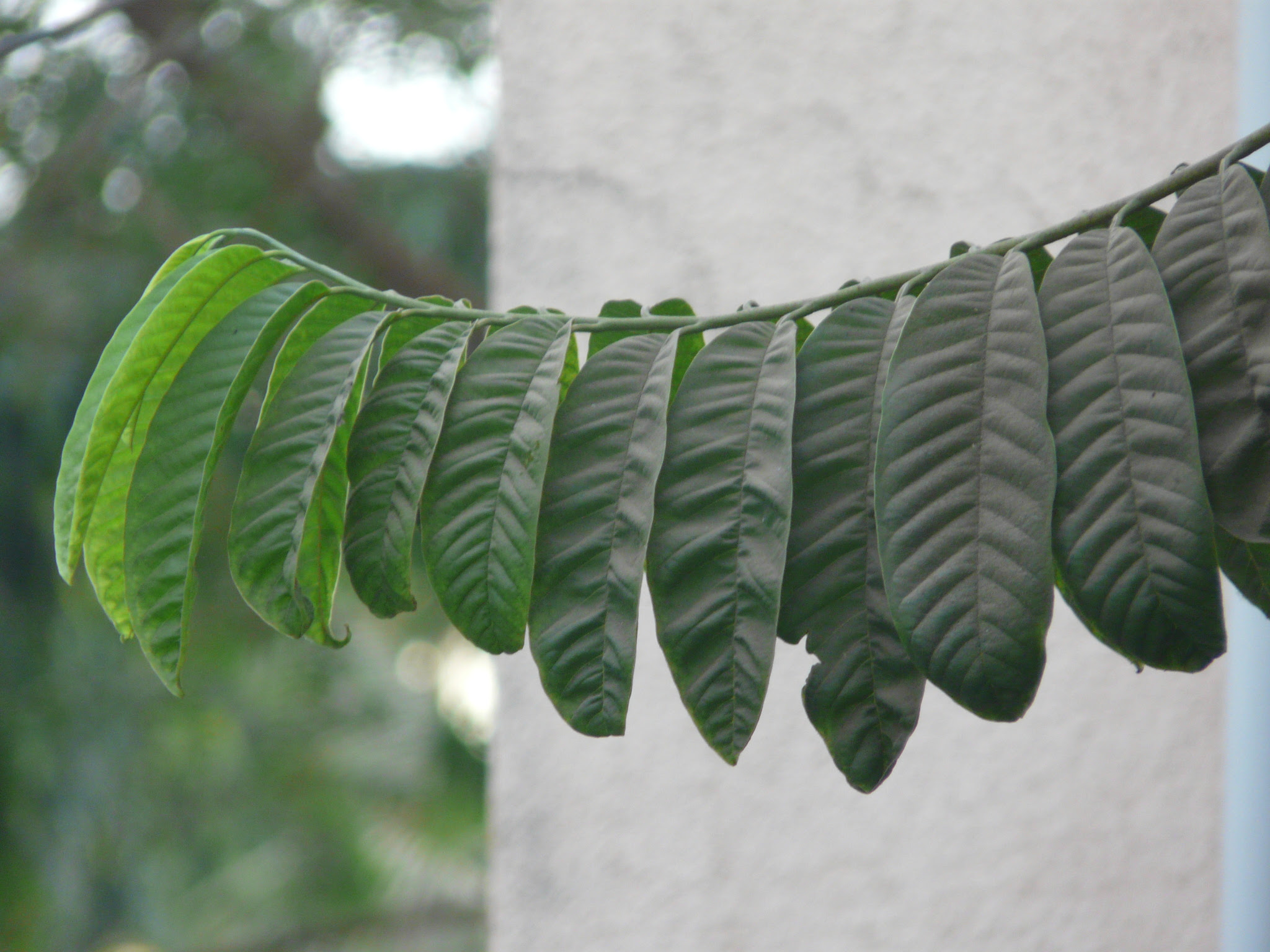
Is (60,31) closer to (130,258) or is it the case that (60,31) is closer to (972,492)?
(972,492)

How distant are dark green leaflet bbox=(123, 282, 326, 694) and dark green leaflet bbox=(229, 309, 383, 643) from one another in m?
0.02

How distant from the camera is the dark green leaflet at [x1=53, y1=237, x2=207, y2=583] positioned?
45cm

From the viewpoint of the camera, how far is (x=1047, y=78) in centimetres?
108

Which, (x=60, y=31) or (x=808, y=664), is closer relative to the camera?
(x=60, y=31)

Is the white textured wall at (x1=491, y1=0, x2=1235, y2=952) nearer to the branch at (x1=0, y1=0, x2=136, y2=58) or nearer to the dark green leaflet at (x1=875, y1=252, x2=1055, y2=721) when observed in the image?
the branch at (x1=0, y1=0, x2=136, y2=58)

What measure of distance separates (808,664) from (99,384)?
0.76m

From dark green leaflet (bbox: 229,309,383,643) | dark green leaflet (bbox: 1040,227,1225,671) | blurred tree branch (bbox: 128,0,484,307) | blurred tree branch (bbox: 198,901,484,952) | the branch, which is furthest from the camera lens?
blurred tree branch (bbox: 198,901,484,952)

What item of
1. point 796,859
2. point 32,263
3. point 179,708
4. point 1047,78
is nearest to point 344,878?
point 179,708

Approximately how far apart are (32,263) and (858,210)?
257 centimetres

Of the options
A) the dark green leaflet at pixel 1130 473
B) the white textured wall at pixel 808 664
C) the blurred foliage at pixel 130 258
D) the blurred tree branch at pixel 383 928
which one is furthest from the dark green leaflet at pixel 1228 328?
the blurred tree branch at pixel 383 928

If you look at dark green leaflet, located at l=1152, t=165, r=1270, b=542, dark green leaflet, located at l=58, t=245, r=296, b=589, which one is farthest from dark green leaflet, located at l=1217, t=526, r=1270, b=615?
dark green leaflet, located at l=58, t=245, r=296, b=589

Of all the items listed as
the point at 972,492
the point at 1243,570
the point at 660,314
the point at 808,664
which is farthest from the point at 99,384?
the point at 808,664

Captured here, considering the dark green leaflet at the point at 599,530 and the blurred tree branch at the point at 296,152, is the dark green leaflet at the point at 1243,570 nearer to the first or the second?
the dark green leaflet at the point at 599,530

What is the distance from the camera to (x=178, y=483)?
17.1 inches
